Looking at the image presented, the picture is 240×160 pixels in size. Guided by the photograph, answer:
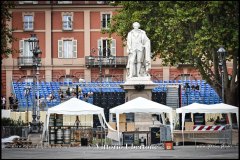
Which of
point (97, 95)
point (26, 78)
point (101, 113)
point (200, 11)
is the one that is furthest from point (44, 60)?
point (101, 113)

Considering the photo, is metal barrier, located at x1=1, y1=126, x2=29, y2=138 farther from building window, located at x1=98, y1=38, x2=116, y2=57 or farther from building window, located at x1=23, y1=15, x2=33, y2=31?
building window, located at x1=23, y1=15, x2=33, y2=31

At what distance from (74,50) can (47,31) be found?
3469 millimetres

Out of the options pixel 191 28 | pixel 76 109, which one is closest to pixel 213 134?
pixel 76 109

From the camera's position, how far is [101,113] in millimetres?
35156

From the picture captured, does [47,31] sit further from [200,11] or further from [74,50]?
[200,11]

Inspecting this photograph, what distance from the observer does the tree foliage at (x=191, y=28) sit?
40906 mm

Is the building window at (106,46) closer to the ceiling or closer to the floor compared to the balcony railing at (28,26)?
closer to the floor

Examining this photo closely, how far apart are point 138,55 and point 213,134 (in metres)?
5.58

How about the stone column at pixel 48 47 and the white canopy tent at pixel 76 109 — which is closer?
the white canopy tent at pixel 76 109

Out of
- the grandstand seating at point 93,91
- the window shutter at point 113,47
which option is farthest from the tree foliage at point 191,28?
the window shutter at point 113,47

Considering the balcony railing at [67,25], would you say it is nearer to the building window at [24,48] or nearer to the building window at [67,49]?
the building window at [67,49]

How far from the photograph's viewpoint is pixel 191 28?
4512 cm

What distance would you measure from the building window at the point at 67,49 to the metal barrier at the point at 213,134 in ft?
148

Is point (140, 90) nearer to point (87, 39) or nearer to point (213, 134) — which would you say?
point (213, 134)
